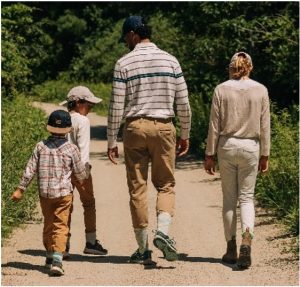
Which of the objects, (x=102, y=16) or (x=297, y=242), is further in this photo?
(x=102, y=16)

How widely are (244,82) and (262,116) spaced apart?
33 cm

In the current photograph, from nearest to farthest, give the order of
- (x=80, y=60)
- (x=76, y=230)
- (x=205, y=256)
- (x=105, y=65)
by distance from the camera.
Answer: (x=205, y=256) → (x=76, y=230) → (x=105, y=65) → (x=80, y=60)

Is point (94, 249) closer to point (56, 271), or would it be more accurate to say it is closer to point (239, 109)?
point (56, 271)

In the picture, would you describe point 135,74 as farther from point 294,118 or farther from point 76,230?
point 294,118

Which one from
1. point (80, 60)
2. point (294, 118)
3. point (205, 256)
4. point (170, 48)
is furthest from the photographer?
point (80, 60)

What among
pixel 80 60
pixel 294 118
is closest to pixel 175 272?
pixel 294 118

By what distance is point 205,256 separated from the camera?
836 cm

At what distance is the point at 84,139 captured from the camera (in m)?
8.19

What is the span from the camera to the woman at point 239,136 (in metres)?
7.78

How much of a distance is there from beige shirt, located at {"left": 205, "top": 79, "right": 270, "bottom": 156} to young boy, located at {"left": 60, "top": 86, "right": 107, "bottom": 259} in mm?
1135

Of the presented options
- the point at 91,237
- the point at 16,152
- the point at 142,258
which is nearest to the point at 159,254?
the point at 142,258

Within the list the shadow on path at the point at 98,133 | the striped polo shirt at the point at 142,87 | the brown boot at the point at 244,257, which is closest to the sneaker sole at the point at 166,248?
the brown boot at the point at 244,257

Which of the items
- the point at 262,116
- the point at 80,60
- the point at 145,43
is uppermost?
the point at 145,43

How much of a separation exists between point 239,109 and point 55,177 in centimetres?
167
